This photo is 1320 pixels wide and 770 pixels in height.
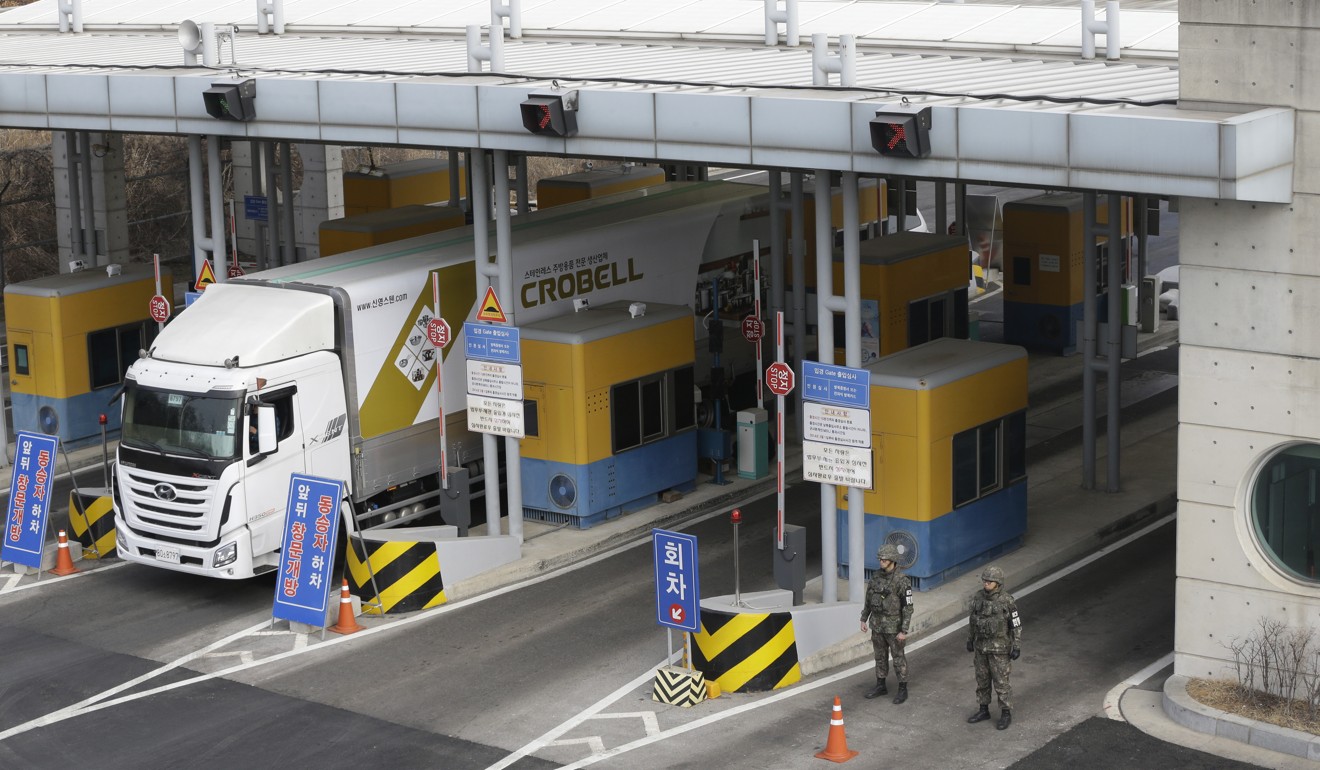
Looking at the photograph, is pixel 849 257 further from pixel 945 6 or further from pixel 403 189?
pixel 403 189

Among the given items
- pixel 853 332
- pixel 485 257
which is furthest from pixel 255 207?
pixel 853 332

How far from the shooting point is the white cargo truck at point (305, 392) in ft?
62.2

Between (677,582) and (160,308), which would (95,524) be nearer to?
(160,308)

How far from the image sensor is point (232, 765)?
15258 millimetres

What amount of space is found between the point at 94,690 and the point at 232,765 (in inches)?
101

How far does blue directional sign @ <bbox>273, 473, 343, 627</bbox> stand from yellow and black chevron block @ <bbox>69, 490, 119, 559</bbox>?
356cm

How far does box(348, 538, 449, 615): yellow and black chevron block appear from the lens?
747 inches

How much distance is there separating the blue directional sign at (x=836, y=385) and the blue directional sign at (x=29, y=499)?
8.65 meters

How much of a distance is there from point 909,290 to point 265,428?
1063cm

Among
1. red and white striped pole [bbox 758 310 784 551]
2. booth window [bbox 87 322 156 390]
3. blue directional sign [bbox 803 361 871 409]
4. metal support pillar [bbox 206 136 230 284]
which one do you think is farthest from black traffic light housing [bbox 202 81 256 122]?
blue directional sign [bbox 803 361 871 409]

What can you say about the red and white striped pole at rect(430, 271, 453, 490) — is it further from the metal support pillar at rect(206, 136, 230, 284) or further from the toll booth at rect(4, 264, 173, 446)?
the toll booth at rect(4, 264, 173, 446)

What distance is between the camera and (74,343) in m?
25.5

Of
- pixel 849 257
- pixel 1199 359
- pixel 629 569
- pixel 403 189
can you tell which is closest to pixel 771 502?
pixel 629 569

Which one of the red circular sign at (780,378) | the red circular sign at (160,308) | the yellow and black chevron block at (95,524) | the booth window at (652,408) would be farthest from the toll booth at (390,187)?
the red circular sign at (780,378)
